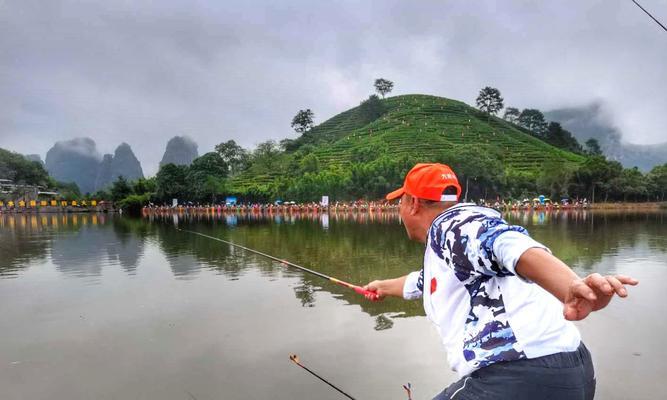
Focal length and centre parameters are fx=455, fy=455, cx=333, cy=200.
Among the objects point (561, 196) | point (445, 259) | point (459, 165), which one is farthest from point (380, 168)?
point (445, 259)

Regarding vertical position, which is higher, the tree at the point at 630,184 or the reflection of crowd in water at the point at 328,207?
the tree at the point at 630,184

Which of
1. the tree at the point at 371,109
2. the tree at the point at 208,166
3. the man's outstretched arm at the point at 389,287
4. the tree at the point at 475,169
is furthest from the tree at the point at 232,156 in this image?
the man's outstretched arm at the point at 389,287

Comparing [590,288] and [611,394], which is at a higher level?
[590,288]

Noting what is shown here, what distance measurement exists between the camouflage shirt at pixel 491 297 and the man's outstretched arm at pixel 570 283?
58 mm

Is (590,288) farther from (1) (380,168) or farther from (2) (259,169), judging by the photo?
(2) (259,169)

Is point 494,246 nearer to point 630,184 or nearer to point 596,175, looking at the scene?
point 596,175

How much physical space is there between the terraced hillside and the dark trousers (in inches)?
2832

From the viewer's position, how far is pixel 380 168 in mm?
63875

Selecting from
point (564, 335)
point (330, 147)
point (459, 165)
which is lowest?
point (564, 335)

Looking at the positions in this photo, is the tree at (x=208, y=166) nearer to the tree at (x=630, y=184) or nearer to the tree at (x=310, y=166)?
the tree at (x=310, y=166)

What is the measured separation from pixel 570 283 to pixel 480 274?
1.21 ft

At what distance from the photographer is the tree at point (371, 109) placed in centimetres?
12531

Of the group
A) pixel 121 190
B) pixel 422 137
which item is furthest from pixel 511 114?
pixel 121 190

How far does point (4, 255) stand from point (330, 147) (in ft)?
274
